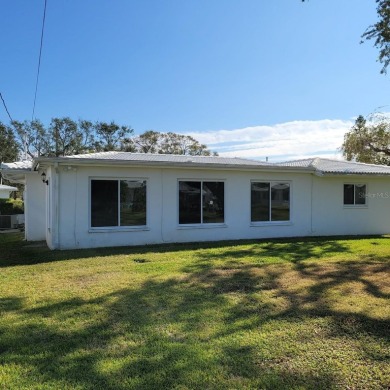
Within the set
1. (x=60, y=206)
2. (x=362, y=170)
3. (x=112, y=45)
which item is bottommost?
(x=60, y=206)

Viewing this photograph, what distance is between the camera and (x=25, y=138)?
41.3 meters

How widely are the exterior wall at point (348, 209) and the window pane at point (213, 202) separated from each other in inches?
163

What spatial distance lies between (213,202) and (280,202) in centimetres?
281

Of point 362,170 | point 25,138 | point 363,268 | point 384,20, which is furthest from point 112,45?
point 25,138

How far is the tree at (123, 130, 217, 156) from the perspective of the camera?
44.3 meters

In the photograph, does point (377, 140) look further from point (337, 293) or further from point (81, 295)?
point (81, 295)

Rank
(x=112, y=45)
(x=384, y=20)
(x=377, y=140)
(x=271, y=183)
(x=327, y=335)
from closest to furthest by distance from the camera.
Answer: (x=327, y=335) → (x=384, y=20) → (x=271, y=183) → (x=112, y=45) → (x=377, y=140)

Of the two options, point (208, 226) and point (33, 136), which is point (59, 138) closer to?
point (33, 136)

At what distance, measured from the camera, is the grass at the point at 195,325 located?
3.32m

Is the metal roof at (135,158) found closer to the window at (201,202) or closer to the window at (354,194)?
the window at (201,202)

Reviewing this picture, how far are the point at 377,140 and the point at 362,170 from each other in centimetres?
1607

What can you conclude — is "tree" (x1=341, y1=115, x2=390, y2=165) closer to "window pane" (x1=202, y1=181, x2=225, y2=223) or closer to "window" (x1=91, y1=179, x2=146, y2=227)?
"window pane" (x1=202, y1=181, x2=225, y2=223)

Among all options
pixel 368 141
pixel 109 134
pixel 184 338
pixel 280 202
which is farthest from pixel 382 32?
pixel 109 134

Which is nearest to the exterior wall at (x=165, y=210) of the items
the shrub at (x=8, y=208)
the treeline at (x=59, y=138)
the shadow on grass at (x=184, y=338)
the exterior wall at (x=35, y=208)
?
the exterior wall at (x=35, y=208)
